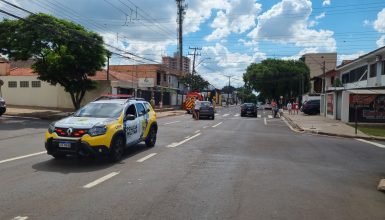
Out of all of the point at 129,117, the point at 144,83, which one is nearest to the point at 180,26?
the point at 144,83

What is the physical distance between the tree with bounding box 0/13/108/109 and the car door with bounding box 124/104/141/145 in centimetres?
1585

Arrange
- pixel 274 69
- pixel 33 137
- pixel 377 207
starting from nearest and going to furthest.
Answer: pixel 377 207 → pixel 33 137 → pixel 274 69

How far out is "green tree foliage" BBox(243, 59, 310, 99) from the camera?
86500 mm

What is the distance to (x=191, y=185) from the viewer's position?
857cm

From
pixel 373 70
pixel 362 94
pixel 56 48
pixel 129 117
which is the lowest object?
pixel 129 117

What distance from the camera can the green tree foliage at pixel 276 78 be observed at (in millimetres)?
86500

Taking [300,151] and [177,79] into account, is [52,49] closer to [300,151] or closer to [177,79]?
[300,151]

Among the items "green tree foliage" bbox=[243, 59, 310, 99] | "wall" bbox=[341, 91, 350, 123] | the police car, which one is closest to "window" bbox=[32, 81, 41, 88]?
"wall" bbox=[341, 91, 350, 123]

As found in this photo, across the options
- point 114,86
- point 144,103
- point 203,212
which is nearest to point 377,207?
point 203,212

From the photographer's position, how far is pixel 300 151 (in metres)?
15.1

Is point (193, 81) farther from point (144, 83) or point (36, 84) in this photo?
point (36, 84)

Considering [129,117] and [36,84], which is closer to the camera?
[129,117]

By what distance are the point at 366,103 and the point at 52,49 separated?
21940mm

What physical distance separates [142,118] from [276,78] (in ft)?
248
